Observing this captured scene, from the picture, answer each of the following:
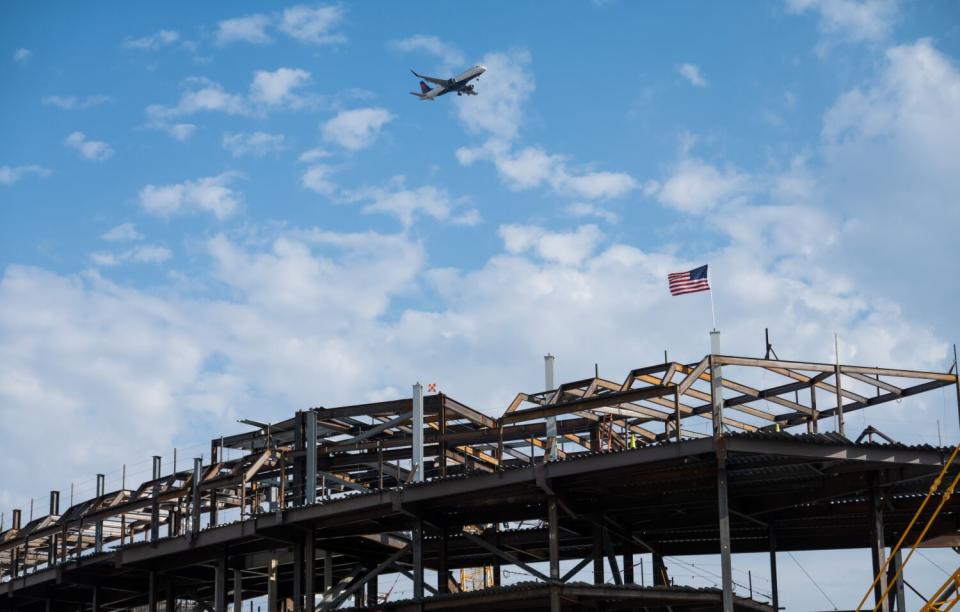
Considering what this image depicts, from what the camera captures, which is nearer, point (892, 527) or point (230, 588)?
point (892, 527)

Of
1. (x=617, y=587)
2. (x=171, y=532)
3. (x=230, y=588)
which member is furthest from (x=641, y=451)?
(x=230, y=588)

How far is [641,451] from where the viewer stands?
4616cm

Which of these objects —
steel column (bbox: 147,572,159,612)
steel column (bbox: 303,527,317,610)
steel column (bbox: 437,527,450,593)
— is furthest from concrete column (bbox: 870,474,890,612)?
steel column (bbox: 147,572,159,612)

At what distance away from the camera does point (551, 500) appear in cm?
5019

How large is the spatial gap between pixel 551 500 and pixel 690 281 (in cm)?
1089

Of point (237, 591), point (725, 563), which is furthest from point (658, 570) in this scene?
point (237, 591)

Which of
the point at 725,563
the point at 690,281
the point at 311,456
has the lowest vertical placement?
the point at 725,563

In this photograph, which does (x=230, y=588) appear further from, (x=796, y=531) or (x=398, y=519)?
(x=796, y=531)

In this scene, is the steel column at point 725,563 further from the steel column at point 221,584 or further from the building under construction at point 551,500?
the steel column at point 221,584

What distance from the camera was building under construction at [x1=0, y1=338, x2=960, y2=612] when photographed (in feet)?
157

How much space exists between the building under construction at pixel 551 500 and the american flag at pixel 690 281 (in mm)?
3646

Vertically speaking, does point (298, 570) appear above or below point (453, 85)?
below

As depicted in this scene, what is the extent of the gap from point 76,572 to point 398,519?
20.7 m

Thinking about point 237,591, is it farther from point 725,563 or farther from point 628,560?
point 725,563
